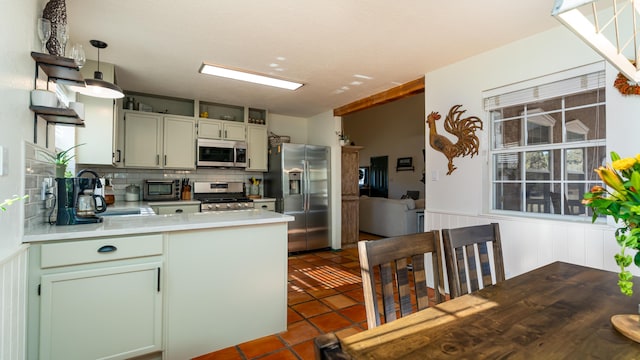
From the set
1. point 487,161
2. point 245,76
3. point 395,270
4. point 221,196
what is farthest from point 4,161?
point 221,196

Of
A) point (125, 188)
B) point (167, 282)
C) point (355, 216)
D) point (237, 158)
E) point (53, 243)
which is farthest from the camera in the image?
point (355, 216)

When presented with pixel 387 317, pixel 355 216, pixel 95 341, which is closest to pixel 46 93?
pixel 95 341

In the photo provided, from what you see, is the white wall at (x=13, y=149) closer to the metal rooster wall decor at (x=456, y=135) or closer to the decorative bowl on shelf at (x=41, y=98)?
the decorative bowl on shelf at (x=41, y=98)

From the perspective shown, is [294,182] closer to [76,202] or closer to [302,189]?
[302,189]

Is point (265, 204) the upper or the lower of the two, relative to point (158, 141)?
lower

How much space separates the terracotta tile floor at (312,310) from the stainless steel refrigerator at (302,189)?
0.49 meters

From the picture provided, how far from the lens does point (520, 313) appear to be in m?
1.01

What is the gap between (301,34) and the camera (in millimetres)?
2490

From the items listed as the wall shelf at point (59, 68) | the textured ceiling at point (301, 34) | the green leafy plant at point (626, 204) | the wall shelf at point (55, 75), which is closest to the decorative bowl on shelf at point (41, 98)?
the wall shelf at point (55, 75)

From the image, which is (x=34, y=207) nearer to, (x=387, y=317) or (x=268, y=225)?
(x=268, y=225)

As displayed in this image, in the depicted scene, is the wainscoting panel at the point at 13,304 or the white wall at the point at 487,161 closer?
the wainscoting panel at the point at 13,304

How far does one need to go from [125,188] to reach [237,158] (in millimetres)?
1614

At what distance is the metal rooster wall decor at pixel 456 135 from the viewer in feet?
9.58

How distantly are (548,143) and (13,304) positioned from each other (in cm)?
359
